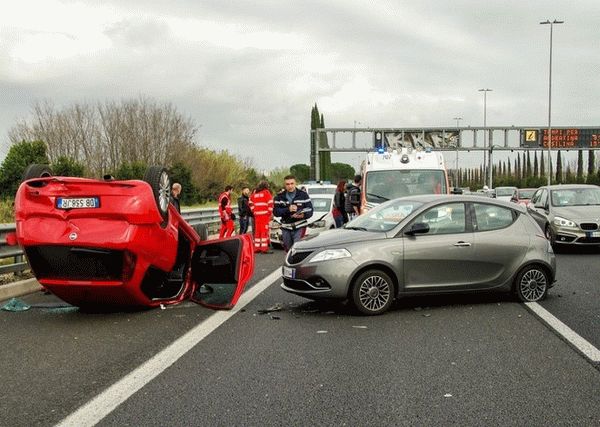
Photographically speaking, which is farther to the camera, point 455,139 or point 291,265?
point 455,139

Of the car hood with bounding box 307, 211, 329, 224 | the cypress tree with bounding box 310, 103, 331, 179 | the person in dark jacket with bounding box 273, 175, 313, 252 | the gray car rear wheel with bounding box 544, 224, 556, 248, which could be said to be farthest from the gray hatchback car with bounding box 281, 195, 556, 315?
the cypress tree with bounding box 310, 103, 331, 179

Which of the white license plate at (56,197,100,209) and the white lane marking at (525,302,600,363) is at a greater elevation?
the white license plate at (56,197,100,209)

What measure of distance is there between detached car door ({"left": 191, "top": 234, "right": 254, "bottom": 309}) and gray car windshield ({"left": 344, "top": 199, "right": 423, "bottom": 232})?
4.96ft

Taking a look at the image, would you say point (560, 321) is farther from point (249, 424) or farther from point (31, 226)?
point (31, 226)

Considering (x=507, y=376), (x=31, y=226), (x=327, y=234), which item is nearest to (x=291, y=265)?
(x=327, y=234)

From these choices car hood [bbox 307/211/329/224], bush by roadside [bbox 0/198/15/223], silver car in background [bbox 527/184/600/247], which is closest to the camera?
silver car in background [bbox 527/184/600/247]

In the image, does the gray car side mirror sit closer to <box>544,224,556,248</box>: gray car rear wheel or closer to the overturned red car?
the overturned red car

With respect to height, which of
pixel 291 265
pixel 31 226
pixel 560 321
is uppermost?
pixel 31 226

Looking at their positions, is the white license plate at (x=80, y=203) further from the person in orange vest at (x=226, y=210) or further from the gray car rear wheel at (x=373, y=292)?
the person in orange vest at (x=226, y=210)

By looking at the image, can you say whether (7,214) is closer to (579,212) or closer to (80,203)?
(80,203)

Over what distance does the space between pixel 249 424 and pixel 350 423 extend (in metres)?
0.63

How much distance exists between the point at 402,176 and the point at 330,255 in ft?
26.1

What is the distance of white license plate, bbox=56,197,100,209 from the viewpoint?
7.68 metres

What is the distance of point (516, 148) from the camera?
57.2 metres
